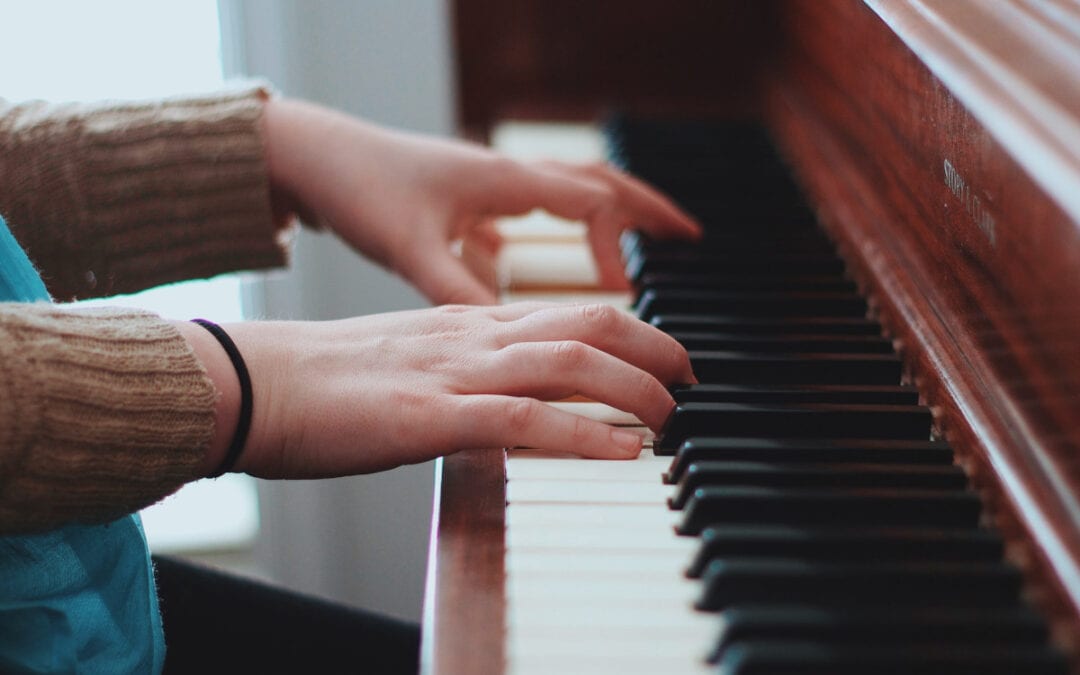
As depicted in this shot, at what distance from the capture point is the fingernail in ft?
2.49

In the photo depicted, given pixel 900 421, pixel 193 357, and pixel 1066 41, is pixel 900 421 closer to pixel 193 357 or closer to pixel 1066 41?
pixel 1066 41

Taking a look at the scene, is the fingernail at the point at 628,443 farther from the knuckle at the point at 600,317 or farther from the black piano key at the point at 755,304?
the black piano key at the point at 755,304

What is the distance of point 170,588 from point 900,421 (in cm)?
66

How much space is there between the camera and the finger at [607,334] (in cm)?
79

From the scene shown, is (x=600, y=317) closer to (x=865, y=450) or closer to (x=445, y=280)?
(x=865, y=450)

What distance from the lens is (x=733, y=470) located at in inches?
26.9

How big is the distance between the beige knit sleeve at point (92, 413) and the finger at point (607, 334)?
8.8 inches

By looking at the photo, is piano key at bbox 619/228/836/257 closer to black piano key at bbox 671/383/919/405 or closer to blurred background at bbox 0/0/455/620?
black piano key at bbox 671/383/919/405

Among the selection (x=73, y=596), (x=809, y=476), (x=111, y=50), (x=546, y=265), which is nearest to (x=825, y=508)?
(x=809, y=476)

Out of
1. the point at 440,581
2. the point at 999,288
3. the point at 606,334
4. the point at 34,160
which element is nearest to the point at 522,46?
the point at 34,160

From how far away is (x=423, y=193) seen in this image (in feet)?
3.66

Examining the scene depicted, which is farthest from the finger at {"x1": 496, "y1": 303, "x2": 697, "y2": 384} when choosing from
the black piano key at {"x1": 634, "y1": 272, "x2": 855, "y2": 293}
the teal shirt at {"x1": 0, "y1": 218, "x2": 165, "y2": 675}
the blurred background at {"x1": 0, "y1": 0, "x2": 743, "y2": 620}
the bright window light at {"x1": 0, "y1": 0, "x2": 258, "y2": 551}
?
the bright window light at {"x1": 0, "y1": 0, "x2": 258, "y2": 551}

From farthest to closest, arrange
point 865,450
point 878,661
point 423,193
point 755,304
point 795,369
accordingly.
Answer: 1. point 423,193
2. point 755,304
3. point 795,369
4. point 865,450
5. point 878,661

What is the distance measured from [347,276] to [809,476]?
4.92 feet
